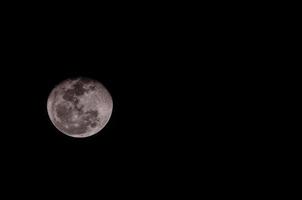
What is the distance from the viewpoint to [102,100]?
680cm

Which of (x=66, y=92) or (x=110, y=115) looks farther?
(x=110, y=115)

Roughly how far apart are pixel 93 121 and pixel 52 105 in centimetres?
78

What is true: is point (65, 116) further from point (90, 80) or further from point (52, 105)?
point (90, 80)

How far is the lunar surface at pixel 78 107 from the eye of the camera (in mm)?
6512

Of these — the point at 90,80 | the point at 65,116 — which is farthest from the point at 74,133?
the point at 90,80

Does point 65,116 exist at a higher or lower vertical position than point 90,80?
lower

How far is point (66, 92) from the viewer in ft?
21.5

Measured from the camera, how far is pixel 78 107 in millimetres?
6488

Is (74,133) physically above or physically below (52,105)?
below

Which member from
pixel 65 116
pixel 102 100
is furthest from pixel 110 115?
pixel 65 116

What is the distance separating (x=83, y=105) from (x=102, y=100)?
0.42 metres

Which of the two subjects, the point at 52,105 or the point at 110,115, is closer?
the point at 52,105

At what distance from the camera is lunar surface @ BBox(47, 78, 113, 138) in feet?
21.4

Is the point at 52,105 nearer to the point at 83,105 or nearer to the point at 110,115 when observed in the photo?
the point at 83,105
